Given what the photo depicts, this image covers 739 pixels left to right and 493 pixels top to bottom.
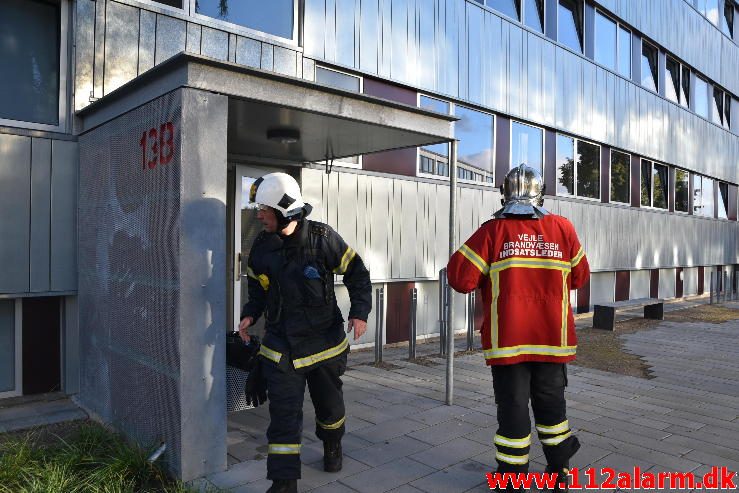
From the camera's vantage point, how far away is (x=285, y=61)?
6.96 meters

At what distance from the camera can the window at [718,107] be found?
18916mm

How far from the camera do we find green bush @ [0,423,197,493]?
3283 millimetres

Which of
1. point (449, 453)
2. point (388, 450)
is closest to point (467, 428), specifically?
point (449, 453)

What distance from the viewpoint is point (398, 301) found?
8.50 m

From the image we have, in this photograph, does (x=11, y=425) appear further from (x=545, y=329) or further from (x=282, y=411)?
(x=545, y=329)

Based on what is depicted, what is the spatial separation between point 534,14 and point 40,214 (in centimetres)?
919

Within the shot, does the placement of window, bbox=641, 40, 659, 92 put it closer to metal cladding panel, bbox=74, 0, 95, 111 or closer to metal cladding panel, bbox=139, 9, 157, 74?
metal cladding panel, bbox=139, 9, 157, 74

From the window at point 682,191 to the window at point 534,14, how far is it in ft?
24.5

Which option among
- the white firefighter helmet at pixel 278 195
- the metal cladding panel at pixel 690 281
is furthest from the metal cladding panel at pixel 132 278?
the metal cladding panel at pixel 690 281

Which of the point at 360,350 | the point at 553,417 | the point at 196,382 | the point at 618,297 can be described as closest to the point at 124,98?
the point at 196,382

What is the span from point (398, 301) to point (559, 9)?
708 centimetres

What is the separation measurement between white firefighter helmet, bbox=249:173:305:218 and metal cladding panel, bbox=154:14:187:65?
10.1 ft

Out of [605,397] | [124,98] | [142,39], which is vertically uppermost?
[142,39]

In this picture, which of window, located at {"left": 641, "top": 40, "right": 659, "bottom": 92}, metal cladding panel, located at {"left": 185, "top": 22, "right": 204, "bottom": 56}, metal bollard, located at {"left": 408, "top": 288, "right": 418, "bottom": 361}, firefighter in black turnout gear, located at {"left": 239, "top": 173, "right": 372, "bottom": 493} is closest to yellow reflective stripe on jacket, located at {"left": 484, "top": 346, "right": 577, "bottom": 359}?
firefighter in black turnout gear, located at {"left": 239, "top": 173, "right": 372, "bottom": 493}
